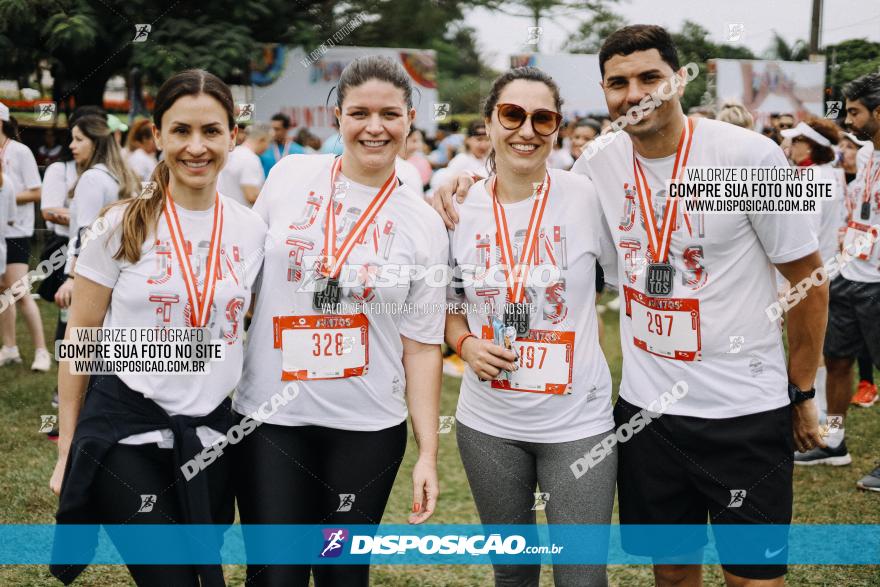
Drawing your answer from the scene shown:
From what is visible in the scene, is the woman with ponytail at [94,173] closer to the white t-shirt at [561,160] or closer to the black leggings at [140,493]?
the black leggings at [140,493]

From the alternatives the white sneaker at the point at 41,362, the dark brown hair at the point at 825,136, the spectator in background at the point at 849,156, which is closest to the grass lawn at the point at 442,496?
the white sneaker at the point at 41,362

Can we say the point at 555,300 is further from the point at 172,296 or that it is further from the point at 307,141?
the point at 307,141

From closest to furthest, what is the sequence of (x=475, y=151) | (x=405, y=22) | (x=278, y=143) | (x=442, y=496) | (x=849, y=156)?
1. (x=442, y=496)
2. (x=849, y=156)
3. (x=475, y=151)
4. (x=278, y=143)
5. (x=405, y=22)

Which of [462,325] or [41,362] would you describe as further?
[41,362]

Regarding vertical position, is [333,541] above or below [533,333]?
below

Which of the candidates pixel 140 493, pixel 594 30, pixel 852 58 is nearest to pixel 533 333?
pixel 140 493

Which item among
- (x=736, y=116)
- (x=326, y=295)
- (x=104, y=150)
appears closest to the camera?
(x=326, y=295)

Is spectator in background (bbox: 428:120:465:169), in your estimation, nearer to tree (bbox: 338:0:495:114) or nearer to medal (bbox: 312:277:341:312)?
tree (bbox: 338:0:495:114)

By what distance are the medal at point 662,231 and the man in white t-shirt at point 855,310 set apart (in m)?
2.92

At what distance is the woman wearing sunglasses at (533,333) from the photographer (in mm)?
2510

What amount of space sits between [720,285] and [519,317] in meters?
0.62

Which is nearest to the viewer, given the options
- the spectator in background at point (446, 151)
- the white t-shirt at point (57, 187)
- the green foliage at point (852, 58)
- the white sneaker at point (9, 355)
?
the green foliage at point (852, 58)

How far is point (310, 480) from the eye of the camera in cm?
245

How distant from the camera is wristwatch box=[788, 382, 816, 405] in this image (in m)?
2.61
